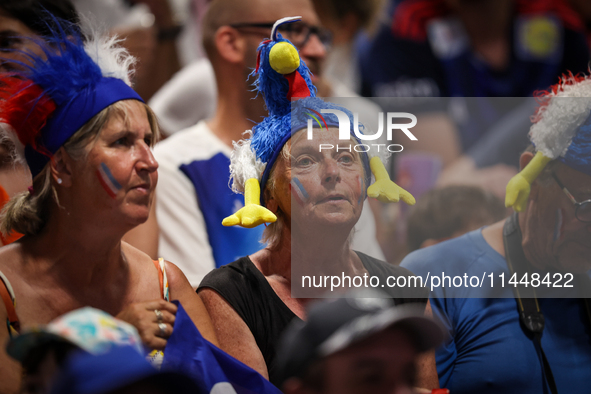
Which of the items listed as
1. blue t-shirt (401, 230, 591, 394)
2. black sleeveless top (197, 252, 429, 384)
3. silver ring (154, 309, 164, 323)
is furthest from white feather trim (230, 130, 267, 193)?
blue t-shirt (401, 230, 591, 394)

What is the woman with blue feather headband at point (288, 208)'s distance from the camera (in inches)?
72.9

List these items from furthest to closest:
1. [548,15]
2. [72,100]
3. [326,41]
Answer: [548,15] → [326,41] → [72,100]

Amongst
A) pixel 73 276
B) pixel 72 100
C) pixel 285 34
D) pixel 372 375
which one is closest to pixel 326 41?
pixel 285 34

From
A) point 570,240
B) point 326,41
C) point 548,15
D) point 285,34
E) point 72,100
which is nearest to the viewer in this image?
point 72,100

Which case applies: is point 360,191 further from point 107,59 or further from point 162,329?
point 107,59

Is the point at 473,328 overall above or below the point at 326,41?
below

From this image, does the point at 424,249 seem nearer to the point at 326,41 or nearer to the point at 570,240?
the point at 570,240

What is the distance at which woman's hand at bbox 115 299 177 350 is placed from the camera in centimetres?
165

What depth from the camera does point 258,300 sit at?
1.89 meters

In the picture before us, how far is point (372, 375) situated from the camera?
4.04ft

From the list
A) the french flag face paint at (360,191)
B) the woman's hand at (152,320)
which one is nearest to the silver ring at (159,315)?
the woman's hand at (152,320)

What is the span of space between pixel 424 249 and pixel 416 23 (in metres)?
2.84

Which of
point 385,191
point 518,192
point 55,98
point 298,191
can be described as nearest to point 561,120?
point 518,192

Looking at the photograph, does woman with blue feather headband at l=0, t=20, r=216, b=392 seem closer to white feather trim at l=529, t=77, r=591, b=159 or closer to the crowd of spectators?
the crowd of spectators
